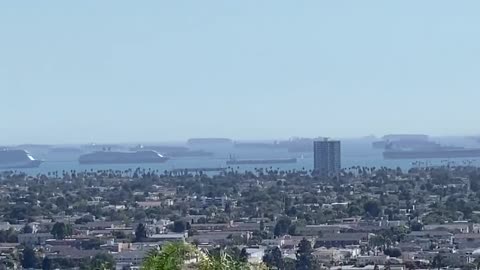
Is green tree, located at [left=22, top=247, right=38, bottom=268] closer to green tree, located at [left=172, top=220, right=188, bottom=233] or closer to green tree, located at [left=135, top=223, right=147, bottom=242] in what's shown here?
green tree, located at [left=135, top=223, right=147, bottom=242]

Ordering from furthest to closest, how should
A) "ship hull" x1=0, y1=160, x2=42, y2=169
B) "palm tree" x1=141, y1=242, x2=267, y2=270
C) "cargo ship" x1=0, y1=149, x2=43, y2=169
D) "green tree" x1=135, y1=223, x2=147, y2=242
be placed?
"cargo ship" x1=0, y1=149, x2=43, y2=169
"ship hull" x1=0, y1=160, x2=42, y2=169
"green tree" x1=135, y1=223, x2=147, y2=242
"palm tree" x1=141, y1=242, x2=267, y2=270

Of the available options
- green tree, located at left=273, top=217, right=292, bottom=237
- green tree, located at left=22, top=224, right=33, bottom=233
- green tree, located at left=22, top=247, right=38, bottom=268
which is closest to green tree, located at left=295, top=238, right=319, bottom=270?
green tree, located at left=22, top=247, right=38, bottom=268

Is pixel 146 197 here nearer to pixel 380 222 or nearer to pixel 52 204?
pixel 52 204

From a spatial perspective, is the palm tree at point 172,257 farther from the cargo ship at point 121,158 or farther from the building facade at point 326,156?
the cargo ship at point 121,158

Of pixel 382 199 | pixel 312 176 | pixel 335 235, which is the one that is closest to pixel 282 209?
pixel 382 199

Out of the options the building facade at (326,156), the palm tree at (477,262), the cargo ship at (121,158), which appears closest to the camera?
the palm tree at (477,262)

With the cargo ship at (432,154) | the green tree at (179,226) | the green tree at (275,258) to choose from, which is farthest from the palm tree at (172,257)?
the cargo ship at (432,154)

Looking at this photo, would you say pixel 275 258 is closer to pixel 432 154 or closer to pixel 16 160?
pixel 432 154
